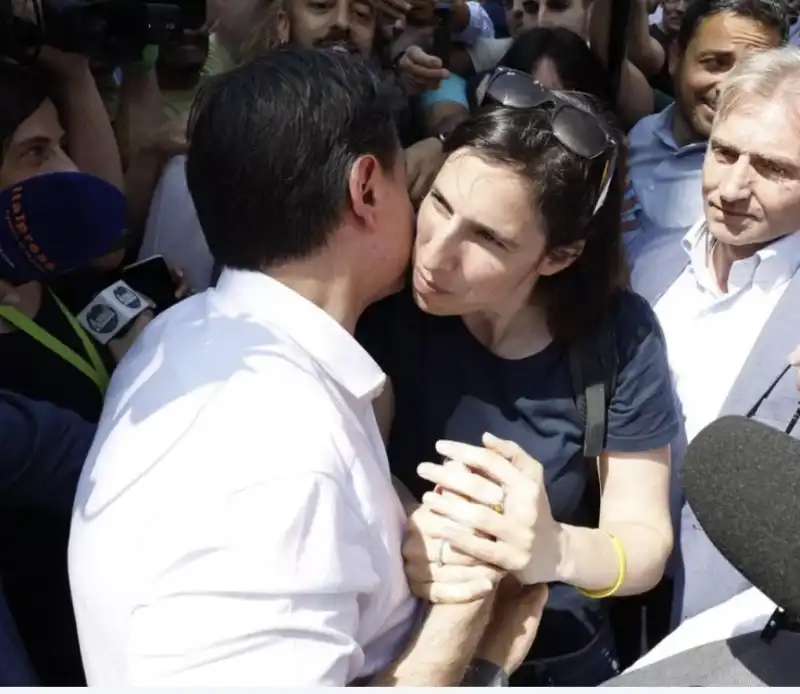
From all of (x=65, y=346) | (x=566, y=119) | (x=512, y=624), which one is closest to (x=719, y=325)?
(x=566, y=119)

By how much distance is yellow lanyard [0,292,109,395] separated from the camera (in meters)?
1.13

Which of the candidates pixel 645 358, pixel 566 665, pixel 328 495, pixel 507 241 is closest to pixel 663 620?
pixel 566 665

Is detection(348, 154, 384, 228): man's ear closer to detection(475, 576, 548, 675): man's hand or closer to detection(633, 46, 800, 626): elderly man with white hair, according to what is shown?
detection(475, 576, 548, 675): man's hand

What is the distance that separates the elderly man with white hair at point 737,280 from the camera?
1.30 m

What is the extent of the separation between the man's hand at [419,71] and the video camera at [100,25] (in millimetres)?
540

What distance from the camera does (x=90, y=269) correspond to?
148 cm

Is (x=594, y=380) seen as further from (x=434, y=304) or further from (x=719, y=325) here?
(x=719, y=325)

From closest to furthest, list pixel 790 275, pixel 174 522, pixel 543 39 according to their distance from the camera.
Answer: pixel 174 522
pixel 790 275
pixel 543 39

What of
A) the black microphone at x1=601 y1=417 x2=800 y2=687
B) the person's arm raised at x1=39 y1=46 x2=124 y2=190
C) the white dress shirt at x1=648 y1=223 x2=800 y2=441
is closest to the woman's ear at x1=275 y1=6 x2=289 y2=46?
the person's arm raised at x1=39 y1=46 x2=124 y2=190

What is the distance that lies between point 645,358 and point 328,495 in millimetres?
623

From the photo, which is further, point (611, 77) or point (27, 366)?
point (611, 77)

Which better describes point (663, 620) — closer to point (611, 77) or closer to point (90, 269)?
point (90, 269)

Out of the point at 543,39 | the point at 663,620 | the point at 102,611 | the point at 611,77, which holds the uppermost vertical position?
the point at 102,611

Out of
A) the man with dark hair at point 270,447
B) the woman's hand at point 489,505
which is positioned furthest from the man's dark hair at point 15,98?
the woman's hand at point 489,505
